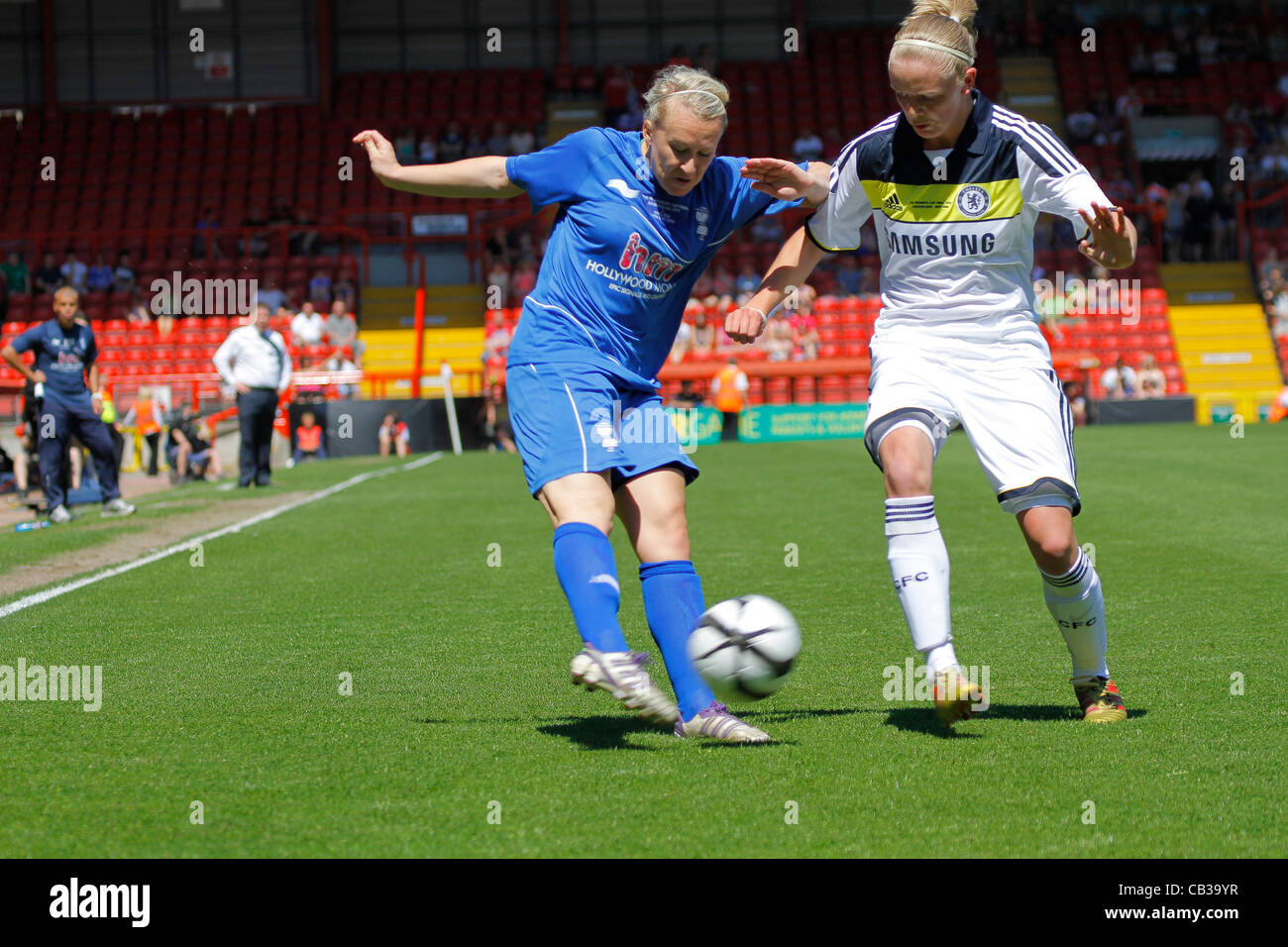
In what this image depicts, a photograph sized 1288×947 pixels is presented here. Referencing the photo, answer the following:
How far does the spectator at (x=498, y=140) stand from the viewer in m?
34.7

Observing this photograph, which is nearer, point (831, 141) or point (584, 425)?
point (584, 425)

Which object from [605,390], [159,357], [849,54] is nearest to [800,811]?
[605,390]

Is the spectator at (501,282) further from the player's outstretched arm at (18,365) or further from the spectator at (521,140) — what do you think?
the player's outstretched arm at (18,365)

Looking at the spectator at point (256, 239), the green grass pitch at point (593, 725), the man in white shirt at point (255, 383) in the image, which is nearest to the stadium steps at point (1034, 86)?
the spectator at point (256, 239)

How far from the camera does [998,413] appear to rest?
463 cm

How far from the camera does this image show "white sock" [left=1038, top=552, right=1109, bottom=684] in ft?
15.4

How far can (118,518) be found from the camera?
13.6 metres

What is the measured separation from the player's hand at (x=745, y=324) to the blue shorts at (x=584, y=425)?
1.17 feet

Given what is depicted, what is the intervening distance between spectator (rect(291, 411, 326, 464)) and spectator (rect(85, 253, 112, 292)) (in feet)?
30.6

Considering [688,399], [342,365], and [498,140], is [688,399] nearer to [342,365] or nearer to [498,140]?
[342,365]

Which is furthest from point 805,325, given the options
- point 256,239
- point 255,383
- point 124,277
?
point 255,383

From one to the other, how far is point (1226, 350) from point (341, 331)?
60.3ft
